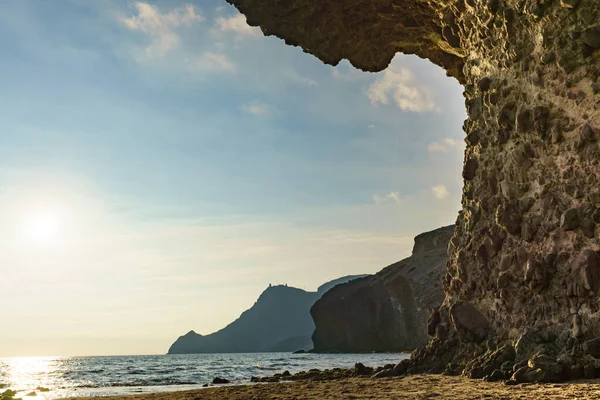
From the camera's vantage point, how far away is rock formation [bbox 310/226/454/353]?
2606 inches

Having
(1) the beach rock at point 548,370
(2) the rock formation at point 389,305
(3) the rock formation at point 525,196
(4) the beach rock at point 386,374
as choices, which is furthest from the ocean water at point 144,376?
(2) the rock formation at point 389,305

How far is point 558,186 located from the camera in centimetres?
1074

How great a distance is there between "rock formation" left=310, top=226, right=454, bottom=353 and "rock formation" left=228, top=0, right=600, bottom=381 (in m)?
44.2

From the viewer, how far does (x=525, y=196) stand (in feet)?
38.1

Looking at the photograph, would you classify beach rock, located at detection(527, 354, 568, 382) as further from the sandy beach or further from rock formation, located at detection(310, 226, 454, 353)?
rock formation, located at detection(310, 226, 454, 353)

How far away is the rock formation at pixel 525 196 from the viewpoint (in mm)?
9977

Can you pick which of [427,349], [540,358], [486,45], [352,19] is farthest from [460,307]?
[352,19]

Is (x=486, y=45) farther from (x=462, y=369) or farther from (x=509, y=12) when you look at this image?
(x=462, y=369)

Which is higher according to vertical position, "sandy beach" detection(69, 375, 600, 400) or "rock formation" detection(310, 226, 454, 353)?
"rock formation" detection(310, 226, 454, 353)

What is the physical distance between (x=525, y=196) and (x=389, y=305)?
2695 inches

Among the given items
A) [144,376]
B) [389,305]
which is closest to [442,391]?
[144,376]

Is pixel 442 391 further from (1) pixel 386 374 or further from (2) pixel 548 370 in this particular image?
(1) pixel 386 374

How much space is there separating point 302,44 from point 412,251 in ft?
204

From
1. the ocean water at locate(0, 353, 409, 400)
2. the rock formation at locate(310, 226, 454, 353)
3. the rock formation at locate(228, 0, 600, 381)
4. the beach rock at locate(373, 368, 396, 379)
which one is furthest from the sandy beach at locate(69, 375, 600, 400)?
the rock formation at locate(310, 226, 454, 353)
